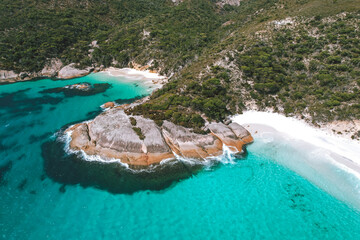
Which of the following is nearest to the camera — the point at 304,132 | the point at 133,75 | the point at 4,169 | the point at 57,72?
the point at 4,169

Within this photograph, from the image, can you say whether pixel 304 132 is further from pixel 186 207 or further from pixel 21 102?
pixel 21 102

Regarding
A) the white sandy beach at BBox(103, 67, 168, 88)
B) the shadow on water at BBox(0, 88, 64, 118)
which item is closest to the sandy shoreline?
the white sandy beach at BBox(103, 67, 168, 88)

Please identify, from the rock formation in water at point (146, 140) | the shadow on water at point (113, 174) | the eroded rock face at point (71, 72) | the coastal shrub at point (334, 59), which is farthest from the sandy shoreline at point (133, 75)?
the coastal shrub at point (334, 59)

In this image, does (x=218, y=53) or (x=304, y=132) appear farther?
(x=218, y=53)

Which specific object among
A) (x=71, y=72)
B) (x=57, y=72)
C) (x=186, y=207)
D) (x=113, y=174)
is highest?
(x=71, y=72)

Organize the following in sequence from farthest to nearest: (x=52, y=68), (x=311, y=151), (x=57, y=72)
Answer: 1. (x=52, y=68)
2. (x=57, y=72)
3. (x=311, y=151)

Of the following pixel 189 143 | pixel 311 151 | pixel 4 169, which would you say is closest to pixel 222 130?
pixel 189 143
